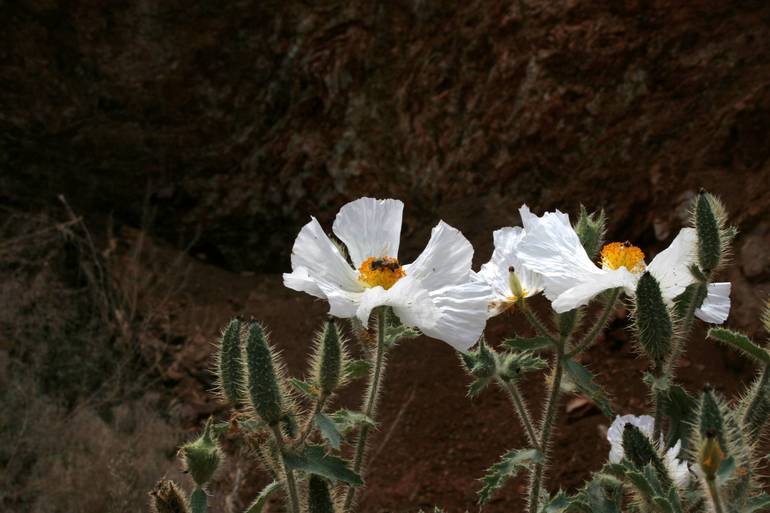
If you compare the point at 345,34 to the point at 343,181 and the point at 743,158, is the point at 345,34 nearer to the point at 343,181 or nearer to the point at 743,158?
the point at 343,181

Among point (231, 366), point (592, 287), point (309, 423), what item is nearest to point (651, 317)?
point (592, 287)

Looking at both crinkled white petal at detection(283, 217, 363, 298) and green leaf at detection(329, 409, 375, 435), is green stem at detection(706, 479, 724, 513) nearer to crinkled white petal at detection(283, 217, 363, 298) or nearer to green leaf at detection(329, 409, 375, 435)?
green leaf at detection(329, 409, 375, 435)

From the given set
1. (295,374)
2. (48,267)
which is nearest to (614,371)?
(295,374)

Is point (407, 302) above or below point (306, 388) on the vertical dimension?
above

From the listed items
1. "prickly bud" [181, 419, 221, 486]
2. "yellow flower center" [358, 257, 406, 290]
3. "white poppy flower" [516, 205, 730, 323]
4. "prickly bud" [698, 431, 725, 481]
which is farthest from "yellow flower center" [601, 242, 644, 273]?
"prickly bud" [181, 419, 221, 486]

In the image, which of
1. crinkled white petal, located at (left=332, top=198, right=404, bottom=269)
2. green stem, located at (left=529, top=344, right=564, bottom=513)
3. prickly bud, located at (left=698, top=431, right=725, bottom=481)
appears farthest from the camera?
crinkled white petal, located at (left=332, top=198, right=404, bottom=269)

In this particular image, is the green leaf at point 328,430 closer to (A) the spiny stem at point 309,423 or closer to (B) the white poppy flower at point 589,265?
(A) the spiny stem at point 309,423

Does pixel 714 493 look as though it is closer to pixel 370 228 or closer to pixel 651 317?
pixel 651 317
